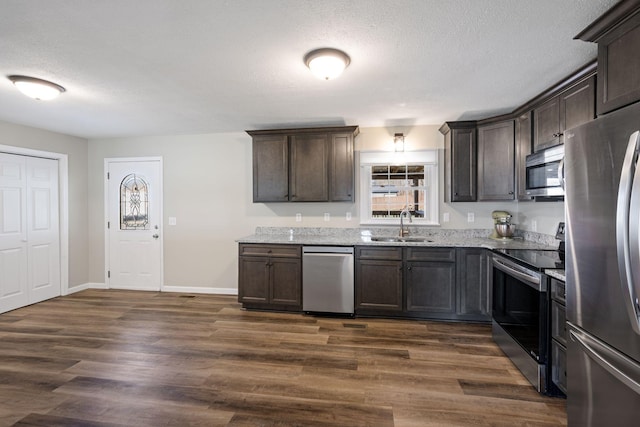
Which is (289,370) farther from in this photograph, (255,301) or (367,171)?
(367,171)

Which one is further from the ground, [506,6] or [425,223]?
[506,6]

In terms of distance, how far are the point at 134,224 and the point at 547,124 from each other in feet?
18.1

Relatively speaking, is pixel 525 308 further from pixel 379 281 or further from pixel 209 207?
pixel 209 207

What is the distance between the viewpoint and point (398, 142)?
421cm

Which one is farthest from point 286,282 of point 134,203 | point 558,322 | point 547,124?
point 547,124

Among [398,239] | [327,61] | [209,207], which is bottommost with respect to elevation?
[398,239]

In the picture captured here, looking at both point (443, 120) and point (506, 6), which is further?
point (443, 120)

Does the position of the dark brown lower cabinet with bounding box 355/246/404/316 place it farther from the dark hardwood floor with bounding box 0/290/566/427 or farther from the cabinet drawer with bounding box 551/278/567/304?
the cabinet drawer with bounding box 551/278/567/304

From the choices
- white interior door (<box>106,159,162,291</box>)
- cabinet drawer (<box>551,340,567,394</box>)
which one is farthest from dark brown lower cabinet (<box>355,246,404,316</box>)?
white interior door (<box>106,159,162,291</box>)

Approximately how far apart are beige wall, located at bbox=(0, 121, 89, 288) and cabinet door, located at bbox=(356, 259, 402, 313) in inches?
171

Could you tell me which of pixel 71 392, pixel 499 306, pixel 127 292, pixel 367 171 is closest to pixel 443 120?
pixel 367 171

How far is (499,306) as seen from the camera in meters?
2.96

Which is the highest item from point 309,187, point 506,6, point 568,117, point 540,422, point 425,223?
point 506,6

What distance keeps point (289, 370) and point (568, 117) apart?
10.1 ft
